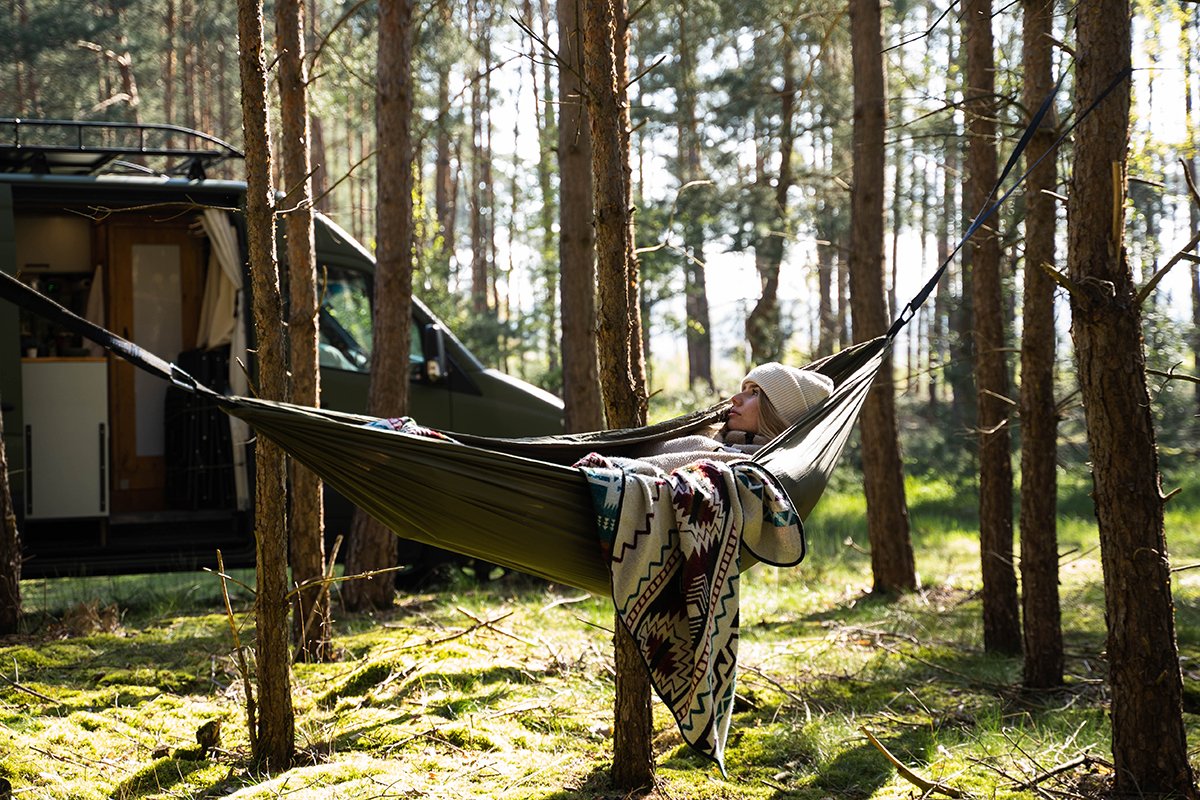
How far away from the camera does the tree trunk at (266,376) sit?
252cm

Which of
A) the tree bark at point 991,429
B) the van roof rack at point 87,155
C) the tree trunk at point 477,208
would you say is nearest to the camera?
the tree bark at point 991,429

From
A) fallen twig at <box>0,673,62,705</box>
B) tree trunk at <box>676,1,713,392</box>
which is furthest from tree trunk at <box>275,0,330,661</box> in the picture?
tree trunk at <box>676,1,713,392</box>

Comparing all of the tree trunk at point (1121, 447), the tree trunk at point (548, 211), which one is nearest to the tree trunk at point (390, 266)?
the tree trunk at point (1121, 447)

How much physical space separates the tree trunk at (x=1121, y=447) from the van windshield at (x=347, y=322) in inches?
135

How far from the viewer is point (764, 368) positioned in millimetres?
2934

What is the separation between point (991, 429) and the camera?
405cm

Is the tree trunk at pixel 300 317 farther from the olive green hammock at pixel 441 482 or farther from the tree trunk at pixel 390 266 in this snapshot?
the olive green hammock at pixel 441 482

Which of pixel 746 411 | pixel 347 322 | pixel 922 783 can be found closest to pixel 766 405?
pixel 746 411

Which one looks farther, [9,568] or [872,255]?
[872,255]

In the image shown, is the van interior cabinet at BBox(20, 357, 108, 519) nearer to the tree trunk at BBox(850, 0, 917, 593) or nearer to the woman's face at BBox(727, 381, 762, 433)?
the woman's face at BBox(727, 381, 762, 433)

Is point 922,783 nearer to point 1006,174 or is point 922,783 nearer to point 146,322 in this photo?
point 1006,174

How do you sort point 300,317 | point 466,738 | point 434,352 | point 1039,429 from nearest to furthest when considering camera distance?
point 466,738 → point 1039,429 → point 300,317 → point 434,352

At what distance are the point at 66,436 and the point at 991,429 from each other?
448 cm

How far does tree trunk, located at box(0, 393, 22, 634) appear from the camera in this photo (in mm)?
3787
